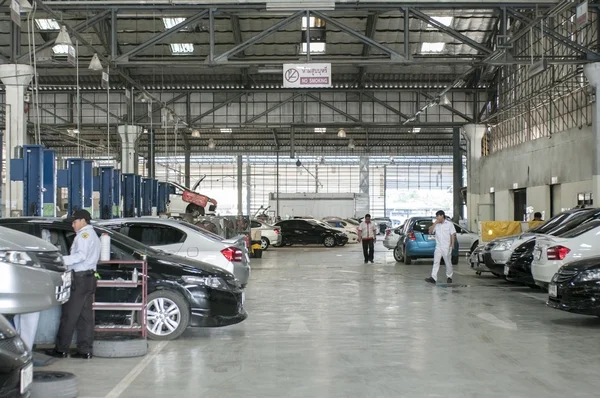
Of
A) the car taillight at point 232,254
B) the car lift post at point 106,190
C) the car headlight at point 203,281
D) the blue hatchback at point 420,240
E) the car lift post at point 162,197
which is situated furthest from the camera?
the car lift post at point 162,197

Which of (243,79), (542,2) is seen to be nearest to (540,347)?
(542,2)

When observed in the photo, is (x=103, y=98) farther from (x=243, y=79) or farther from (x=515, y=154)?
(x=515, y=154)

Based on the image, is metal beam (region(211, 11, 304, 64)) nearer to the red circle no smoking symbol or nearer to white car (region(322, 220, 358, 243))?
the red circle no smoking symbol

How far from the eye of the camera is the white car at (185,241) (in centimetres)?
1258

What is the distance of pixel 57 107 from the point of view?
39656 mm

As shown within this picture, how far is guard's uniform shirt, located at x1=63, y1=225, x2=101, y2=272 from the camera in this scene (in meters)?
8.15

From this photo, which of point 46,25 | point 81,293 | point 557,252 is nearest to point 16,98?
point 46,25

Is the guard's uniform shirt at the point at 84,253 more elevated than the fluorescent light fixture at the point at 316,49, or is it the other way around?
the fluorescent light fixture at the point at 316,49

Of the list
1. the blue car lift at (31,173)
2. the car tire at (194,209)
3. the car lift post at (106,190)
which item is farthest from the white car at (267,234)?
the blue car lift at (31,173)

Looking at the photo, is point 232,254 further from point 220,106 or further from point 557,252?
point 220,106

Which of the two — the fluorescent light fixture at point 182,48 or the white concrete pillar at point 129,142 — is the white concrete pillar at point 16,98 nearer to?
the fluorescent light fixture at point 182,48

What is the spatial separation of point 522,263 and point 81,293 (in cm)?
1037

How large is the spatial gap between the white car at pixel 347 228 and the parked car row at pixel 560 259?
914 inches

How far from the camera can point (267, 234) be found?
115ft
